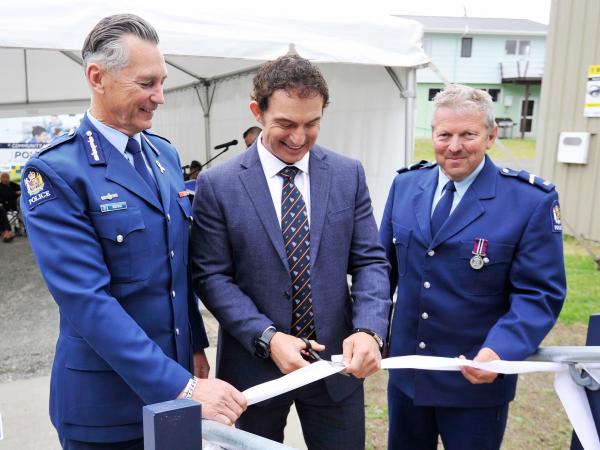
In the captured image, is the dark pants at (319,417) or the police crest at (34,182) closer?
Result: the police crest at (34,182)

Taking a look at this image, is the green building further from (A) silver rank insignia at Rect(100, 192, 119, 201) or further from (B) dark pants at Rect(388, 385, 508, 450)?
(A) silver rank insignia at Rect(100, 192, 119, 201)

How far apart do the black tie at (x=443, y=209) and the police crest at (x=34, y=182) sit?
1.36 metres

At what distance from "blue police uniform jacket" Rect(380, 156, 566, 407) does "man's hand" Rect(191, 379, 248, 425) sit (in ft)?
2.84

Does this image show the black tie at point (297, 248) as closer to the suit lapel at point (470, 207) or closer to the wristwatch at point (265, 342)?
the wristwatch at point (265, 342)

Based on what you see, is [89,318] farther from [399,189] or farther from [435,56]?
[435,56]

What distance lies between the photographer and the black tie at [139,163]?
5.45 ft

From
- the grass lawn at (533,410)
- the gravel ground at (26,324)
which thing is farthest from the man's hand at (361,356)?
the gravel ground at (26,324)

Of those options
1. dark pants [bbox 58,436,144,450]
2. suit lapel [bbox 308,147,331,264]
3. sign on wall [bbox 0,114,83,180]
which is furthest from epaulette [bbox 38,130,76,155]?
sign on wall [bbox 0,114,83,180]

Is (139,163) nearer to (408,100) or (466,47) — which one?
(408,100)

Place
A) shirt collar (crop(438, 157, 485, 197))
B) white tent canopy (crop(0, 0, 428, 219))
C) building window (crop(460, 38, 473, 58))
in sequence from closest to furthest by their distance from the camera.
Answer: shirt collar (crop(438, 157, 485, 197)) → white tent canopy (crop(0, 0, 428, 219)) → building window (crop(460, 38, 473, 58))

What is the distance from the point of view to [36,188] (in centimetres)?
143

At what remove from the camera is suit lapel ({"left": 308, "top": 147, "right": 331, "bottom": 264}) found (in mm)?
1798

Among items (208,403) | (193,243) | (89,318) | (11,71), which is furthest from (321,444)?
(11,71)

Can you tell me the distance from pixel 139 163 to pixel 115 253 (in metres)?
0.32
